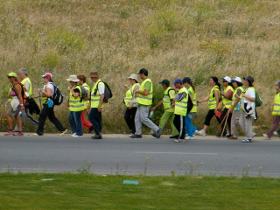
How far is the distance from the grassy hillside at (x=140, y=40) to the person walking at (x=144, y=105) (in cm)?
153

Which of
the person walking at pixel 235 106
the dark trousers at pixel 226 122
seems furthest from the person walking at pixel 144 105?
the person walking at pixel 235 106

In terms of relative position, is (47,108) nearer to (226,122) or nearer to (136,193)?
(226,122)

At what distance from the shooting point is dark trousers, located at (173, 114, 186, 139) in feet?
64.9

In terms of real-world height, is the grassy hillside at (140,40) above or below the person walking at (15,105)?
above

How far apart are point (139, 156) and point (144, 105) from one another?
418 cm

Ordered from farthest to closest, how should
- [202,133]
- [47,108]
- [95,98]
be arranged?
[202,133]
[47,108]
[95,98]

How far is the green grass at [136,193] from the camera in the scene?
10.2m

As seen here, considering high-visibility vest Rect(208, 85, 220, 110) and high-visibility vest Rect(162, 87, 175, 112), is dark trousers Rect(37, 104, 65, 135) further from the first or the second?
high-visibility vest Rect(208, 85, 220, 110)

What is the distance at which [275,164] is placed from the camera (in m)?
16.1

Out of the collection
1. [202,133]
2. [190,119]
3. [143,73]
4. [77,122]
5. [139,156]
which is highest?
[143,73]

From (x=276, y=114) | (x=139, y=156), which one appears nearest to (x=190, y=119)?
(x=276, y=114)

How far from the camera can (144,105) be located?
2092cm

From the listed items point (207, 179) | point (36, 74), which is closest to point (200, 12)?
point (36, 74)

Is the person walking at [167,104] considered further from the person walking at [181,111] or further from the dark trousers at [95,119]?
the dark trousers at [95,119]
